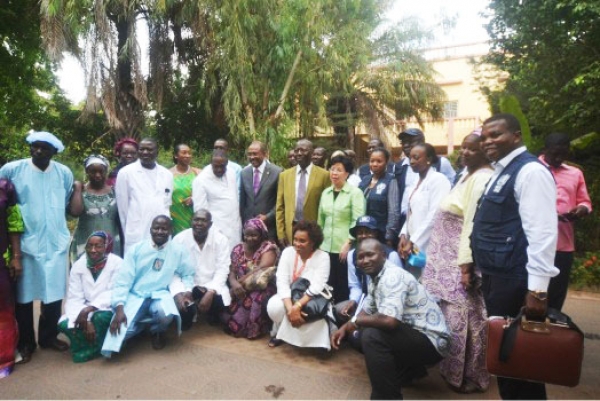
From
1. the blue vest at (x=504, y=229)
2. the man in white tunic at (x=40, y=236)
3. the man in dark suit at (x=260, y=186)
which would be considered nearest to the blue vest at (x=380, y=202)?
the man in dark suit at (x=260, y=186)

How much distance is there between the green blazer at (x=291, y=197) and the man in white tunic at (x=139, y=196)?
1344 mm

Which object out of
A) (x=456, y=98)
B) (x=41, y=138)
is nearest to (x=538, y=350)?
(x=41, y=138)

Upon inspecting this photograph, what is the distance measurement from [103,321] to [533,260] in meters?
3.48

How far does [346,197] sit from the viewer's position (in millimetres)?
4301

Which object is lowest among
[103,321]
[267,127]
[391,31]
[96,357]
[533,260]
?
[96,357]

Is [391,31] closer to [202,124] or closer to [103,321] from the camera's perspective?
[202,124]

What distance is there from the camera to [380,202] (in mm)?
4172

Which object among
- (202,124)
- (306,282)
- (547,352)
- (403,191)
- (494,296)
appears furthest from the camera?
(202,124)

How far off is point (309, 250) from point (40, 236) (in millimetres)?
2452

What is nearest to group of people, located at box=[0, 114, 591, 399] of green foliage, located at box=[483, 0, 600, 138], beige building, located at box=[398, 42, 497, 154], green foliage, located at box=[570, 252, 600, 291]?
green foliage, located at box=[483, 0, 600, 138]

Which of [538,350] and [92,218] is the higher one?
[92,218]

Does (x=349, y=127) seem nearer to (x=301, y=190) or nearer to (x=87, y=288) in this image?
(x=301, y=190)

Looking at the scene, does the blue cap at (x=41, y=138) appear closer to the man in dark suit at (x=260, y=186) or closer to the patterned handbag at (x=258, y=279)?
the man in dark suit at (x=260, y=186)

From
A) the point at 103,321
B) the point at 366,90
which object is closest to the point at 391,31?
the point at 366,90
